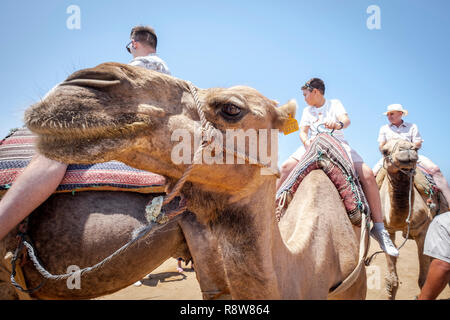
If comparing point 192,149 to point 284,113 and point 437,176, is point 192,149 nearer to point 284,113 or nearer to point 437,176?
point 284,113

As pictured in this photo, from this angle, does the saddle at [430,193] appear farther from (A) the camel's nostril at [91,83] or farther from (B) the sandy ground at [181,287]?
(A) the camel's nostril at [91,83]

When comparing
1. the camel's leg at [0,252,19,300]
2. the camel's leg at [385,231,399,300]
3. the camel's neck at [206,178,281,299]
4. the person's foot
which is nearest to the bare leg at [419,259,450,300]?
the person's foot

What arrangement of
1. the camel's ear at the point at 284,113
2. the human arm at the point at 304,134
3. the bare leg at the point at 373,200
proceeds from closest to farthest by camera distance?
the camel's ear at the point at 284,113, the bare leg at the point at 373,200, the human arm at the point at 304,134

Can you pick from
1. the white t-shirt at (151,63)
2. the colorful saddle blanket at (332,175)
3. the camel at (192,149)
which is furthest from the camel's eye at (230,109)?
the white t-shirt at (151,63)

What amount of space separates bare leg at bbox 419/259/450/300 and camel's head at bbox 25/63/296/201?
6.52 feet

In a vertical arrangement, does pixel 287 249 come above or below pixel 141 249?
above

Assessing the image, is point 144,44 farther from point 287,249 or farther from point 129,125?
point 287,249

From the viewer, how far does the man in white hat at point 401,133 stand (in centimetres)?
599

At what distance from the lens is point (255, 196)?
5.44 ft

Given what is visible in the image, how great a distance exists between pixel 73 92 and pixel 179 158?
559 mm

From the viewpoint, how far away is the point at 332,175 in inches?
118

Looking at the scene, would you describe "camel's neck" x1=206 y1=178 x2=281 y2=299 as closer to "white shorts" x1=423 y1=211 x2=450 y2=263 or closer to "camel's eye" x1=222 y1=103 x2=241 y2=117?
"camel's eye" x1=222 y1=103 x2=241 y2=117

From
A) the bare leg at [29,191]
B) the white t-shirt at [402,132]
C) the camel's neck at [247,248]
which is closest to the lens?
the camel's neck at [247,248]
